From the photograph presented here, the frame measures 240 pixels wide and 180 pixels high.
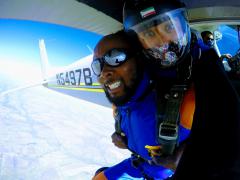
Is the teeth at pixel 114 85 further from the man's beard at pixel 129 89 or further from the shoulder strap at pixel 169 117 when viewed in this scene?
the shoulder strap at pixel 169 117

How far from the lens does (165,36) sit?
940mm

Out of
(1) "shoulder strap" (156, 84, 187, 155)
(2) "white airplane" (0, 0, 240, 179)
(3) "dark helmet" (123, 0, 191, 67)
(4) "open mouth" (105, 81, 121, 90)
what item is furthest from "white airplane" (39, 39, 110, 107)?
(1) "shoulder strap" (156, 84, 187, 155)

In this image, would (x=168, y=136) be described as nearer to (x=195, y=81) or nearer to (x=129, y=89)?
(x=195, y=81)

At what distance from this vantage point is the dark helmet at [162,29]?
0.91 metres

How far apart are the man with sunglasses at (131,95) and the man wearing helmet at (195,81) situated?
3.3 inches

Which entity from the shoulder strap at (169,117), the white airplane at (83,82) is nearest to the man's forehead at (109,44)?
the shoulder strap at (169,117)

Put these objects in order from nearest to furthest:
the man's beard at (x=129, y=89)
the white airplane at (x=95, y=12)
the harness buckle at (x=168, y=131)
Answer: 1. the harness buckle at (x=168, y=131)
2. the man's beard at (x=129, y=89)
3. the white airplane at (x=95, y=12)

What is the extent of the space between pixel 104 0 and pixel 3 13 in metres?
0.55

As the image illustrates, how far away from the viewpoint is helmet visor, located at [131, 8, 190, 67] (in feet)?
2.96

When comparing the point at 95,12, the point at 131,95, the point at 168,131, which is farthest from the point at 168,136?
the point at 95,12

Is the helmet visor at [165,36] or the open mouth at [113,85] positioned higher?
the helmet visor at [165,36]

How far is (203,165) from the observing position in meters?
0.61

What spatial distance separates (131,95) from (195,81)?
0.35 meters

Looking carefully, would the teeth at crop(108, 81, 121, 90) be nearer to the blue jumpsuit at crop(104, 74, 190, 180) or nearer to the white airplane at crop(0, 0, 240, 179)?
the blue jumpsuit at crop(104, 74, 190, 180)
